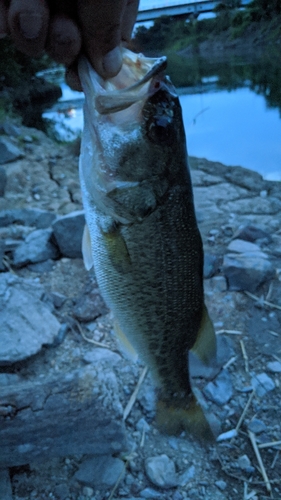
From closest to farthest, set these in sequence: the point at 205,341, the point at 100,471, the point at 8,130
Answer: the point at 205,341, the point at 100,471, the point at 8,130

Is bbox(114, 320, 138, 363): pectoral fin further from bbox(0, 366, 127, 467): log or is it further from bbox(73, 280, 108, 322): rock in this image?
bbox(73, 280, 108, 322): rock

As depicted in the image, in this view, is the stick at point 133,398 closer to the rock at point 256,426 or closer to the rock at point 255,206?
the rock at point 256,426

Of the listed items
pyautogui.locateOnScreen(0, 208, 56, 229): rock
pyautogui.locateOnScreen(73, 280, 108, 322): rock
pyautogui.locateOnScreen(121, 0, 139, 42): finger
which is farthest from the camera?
pyautogui.locateOnScreen(0, 208, 56, 229): rock

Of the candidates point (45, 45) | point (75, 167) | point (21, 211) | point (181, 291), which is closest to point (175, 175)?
point (181, 291)

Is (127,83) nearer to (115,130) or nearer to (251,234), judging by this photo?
(115,130)

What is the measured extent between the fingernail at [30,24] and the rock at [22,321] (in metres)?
1.73

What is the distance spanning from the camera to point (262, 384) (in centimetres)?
235

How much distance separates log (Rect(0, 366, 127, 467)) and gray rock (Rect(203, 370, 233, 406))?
634 mm

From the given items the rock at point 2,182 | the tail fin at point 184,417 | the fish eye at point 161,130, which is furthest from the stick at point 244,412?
the rock at point 2,182

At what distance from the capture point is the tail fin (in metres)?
1.73

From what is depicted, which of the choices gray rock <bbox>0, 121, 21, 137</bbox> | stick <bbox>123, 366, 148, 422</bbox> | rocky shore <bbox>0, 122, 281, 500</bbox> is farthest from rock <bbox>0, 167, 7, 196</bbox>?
stick <bbox>123, 366, 148, 422</bbox>

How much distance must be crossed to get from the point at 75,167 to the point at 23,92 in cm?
906

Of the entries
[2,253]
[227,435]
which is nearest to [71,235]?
[2,253]

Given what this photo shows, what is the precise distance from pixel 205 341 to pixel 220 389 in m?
0.89
